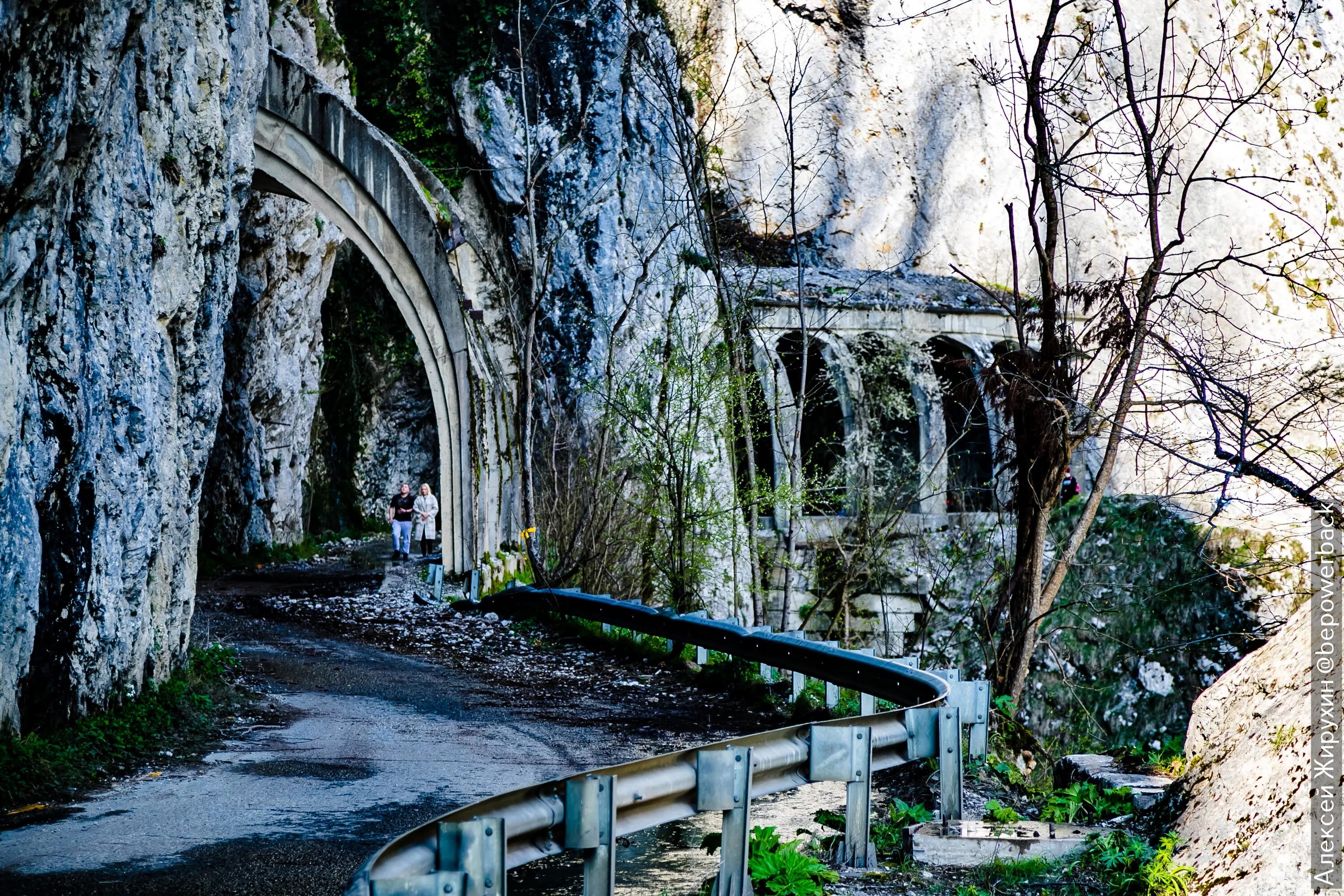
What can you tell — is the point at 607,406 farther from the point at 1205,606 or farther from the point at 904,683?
the point at 904,683

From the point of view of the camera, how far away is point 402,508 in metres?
25.2

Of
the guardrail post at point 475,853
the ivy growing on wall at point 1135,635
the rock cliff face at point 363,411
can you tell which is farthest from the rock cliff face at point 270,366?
the guardrail post at point 475,853

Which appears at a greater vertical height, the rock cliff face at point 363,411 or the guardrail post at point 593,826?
the rock cliff face at point 363,411

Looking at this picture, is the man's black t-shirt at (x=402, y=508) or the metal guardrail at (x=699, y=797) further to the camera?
the man's black t-shirt at (x=402, y=508)

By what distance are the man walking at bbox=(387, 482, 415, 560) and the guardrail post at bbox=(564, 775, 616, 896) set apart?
21573 mm

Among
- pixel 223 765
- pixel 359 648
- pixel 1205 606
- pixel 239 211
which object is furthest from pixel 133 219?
pixel 1205 606

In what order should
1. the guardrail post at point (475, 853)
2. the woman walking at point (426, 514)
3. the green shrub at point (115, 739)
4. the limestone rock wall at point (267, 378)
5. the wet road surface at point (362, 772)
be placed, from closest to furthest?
the guardrail post at point (475, 853) → the wet road surface at point (362, 772) → the green shrub at point (115, 739) → the limestone rock wall at point (267, 378) → the woman walking at point (426, 514)

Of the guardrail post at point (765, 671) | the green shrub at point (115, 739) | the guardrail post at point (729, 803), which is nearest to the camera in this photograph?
the guardrail post at point (729, 803)

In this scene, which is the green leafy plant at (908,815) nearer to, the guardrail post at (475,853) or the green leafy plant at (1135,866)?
the green leafy plant at (1135,866)

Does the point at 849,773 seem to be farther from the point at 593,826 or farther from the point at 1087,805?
the point at 593,826

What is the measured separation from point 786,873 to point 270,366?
976 inches

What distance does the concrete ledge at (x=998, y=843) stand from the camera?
4930 millimetres

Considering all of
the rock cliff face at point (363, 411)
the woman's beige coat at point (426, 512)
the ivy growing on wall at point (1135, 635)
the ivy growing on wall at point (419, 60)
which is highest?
the ivy growing on wall at point (419, 60)

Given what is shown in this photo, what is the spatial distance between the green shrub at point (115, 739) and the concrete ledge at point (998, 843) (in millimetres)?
4718
